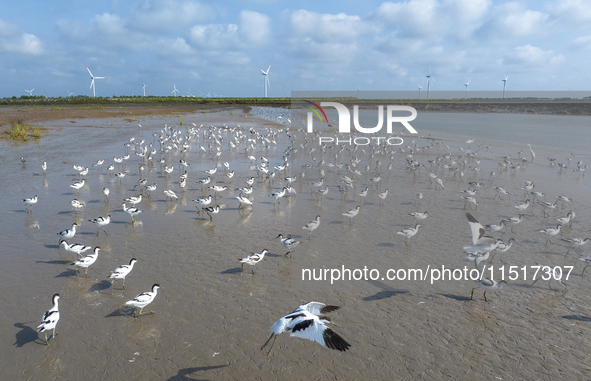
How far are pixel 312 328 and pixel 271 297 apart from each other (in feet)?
9.07

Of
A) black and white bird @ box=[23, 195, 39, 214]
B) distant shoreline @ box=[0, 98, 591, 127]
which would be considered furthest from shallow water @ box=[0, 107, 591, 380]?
distant shoreline @ box=[0, 98, 591, 127]

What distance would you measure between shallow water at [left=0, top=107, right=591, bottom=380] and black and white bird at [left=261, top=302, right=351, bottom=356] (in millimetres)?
893

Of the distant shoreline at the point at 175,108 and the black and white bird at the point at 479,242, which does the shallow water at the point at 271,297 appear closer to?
the black and white bird at the point at 479,242

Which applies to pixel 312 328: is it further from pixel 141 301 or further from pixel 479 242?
pixel 479 242

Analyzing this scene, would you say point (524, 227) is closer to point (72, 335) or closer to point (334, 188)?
point (334, 188)

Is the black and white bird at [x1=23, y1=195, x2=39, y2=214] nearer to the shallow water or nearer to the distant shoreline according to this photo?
the shallow water

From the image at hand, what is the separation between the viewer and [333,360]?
19.4 feet

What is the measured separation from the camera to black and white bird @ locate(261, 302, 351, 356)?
461 centimetres

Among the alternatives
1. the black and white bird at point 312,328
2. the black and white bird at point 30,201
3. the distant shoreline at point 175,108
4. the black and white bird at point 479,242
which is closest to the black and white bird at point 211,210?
the black and white bird at point 30,201

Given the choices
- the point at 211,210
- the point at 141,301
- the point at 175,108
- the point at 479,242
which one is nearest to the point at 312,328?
the point at 141,301

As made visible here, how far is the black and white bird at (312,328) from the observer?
15.1 feet

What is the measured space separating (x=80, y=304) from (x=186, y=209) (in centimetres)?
632

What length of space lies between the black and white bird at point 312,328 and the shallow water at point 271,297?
893 mm

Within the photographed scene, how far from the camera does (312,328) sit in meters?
4.96
